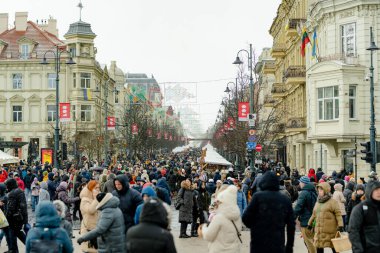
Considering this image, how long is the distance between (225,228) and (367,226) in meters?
1.73

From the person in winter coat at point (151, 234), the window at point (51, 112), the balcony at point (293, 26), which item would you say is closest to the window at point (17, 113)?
the window at point (51, 112)

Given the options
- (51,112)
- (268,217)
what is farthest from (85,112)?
(268,217)

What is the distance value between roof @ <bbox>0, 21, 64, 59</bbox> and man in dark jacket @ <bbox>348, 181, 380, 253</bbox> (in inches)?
2594

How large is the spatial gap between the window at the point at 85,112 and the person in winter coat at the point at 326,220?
6060cm

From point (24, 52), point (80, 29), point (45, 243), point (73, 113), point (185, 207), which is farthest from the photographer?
point (24, 52)

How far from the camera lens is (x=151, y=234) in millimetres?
6336

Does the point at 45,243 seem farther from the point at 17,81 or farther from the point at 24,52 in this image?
the point at 24,52

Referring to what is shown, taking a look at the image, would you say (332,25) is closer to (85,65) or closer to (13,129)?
(85,65)

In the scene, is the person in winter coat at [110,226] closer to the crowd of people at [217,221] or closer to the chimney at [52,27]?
the crowd of people at [217,221]

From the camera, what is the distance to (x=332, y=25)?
3666 cm

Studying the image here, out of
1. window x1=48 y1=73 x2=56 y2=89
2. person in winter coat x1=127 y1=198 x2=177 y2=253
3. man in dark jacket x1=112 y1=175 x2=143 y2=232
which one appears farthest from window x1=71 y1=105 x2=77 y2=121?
person in winter coat x1=127 y1=198 x2=177 y2=253

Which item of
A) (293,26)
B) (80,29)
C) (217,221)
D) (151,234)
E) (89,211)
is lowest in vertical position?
(89,211)

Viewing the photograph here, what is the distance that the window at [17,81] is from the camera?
71.6 meters

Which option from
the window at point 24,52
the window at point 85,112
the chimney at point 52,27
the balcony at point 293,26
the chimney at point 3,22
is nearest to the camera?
the balcony at point 293,26
